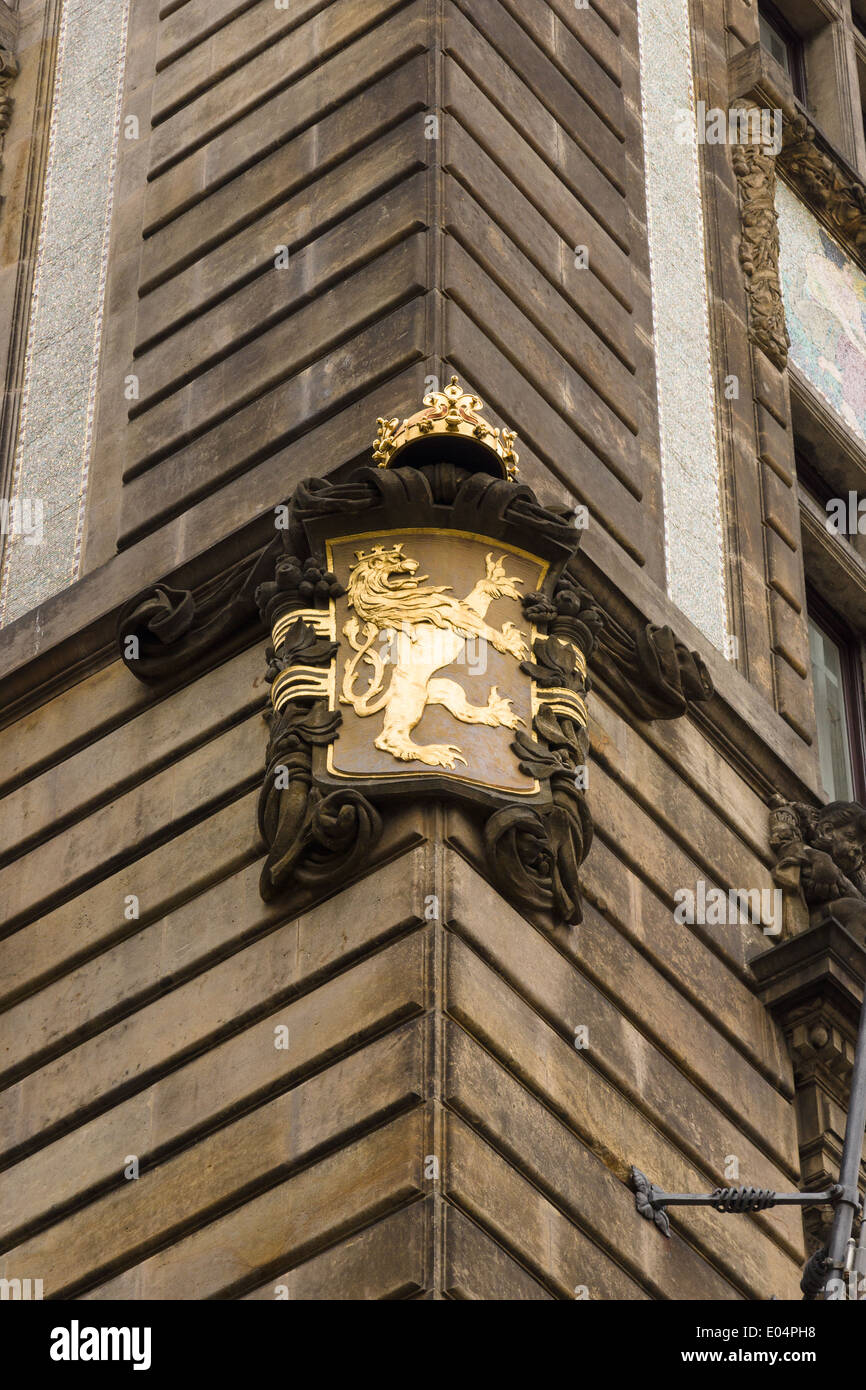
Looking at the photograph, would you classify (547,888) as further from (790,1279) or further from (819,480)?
(819,480)

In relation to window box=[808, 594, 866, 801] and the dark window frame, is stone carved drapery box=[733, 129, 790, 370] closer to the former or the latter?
the dark window frame

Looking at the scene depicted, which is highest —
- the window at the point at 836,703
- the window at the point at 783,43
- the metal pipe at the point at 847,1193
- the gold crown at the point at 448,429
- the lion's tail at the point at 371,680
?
the window at the point at 783,43

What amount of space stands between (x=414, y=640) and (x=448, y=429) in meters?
1.12

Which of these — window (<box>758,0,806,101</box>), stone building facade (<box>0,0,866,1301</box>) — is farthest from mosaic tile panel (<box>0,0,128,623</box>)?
window (<box>758,0,806,101</box>)

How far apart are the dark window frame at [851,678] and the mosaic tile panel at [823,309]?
1431 mm

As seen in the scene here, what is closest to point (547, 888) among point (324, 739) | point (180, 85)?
point (324, 739)

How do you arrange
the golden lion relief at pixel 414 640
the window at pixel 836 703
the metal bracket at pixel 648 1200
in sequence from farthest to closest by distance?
the window at pixel 836 703
the golden lion relief at pixel 414 640
the metal bracket at pixel 648 1200

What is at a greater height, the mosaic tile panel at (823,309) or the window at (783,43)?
the window at (783,43)

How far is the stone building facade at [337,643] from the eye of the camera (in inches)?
604

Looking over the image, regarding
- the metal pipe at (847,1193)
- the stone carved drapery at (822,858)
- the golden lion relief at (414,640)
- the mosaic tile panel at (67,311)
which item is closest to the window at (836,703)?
the stone carved drapery at (822,858)

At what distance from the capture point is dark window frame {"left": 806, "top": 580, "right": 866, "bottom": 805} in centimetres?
2236

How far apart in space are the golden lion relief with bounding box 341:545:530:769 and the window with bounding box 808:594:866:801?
5399 mm

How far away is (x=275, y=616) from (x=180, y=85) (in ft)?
18.0

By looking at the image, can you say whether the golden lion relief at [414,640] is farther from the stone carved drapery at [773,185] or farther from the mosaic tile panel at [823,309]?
the mosaic tile panel at [823,309]
